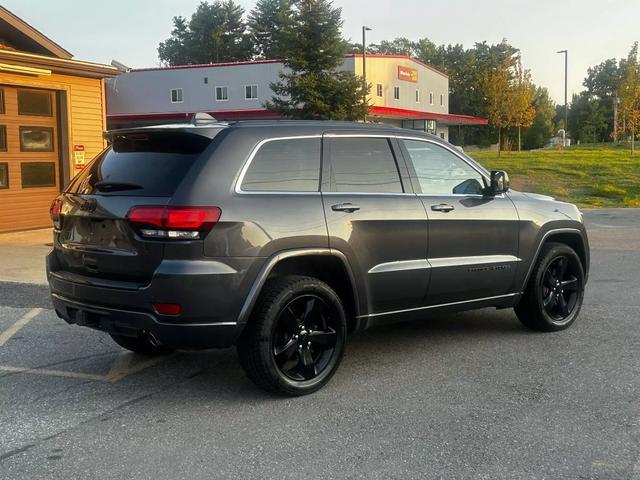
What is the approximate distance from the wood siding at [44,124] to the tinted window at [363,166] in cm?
926

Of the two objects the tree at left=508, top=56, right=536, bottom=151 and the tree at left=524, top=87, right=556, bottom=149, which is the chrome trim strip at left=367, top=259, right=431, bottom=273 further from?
the tree at left=524, top=87, right=556, bottom=149

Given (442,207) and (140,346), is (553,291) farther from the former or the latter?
(140,346)

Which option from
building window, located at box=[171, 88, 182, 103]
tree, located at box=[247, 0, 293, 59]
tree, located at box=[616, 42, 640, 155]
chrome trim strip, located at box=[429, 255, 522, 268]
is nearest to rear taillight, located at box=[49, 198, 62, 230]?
chrome trim strip, located at box=[429, 255, 522, 268]

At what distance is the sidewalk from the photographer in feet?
28.7

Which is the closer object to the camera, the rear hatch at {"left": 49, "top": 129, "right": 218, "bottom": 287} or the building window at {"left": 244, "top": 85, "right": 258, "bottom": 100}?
the rear hatch at {"left": 49, "top": 129, "right": 218, "bottom": 287}

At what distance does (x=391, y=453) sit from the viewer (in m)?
3.66

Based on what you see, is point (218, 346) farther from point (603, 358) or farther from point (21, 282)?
point (21, 282)

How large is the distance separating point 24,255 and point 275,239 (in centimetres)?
732

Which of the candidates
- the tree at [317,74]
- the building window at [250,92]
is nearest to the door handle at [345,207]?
the tree at [317,74]

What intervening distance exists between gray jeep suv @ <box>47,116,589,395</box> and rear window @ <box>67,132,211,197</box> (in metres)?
0.01

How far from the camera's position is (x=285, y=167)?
461 centimetres

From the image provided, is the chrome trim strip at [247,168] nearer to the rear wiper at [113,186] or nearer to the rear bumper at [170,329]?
the rear wiper at [113,186]

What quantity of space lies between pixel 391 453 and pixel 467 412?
0.79 m

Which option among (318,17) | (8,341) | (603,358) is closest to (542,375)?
(603,358)
